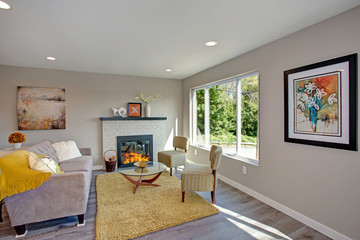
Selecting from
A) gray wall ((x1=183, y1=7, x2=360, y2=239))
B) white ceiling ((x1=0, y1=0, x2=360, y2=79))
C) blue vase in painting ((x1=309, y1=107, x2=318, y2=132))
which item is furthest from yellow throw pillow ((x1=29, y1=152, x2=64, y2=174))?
blue vase in painting ((x1=309, y1=107, x2=318, y2=132))

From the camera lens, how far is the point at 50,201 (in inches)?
84.7

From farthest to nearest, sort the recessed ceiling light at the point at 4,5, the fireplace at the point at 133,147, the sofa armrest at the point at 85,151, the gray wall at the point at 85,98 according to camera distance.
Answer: the fireplace at the point at 133,147
the sofa armrest at the point at 85,151
the gray wall at the point at 85,98
the recessed ceiling light at the point at 4,5

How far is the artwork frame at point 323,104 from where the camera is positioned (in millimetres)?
1923

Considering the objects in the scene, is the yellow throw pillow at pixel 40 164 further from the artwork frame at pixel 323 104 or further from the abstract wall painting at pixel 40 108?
the artwork frame at pixel 323 104

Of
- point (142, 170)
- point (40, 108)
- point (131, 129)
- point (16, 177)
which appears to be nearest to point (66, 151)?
point (40, 108)

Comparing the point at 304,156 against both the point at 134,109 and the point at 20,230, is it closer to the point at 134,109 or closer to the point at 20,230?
the point at 20,230

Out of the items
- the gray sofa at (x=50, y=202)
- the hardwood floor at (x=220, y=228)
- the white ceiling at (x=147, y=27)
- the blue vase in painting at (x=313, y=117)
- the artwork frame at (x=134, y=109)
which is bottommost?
the hardwood floor at (x=220, y=228)

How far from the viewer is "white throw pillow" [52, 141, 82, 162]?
3.70 meters

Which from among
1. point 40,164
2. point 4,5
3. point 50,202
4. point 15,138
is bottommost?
point 50,202

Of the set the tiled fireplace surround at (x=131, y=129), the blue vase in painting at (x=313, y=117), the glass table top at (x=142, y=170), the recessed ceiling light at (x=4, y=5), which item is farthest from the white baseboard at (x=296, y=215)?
the recessed ceiling light at (x=4, y=5)

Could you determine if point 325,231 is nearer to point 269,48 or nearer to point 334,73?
point 334,73

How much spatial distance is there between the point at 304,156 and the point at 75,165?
3.57 metres

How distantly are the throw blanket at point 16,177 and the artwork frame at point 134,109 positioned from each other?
2.96 m

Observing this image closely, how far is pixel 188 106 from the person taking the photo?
532 cm
